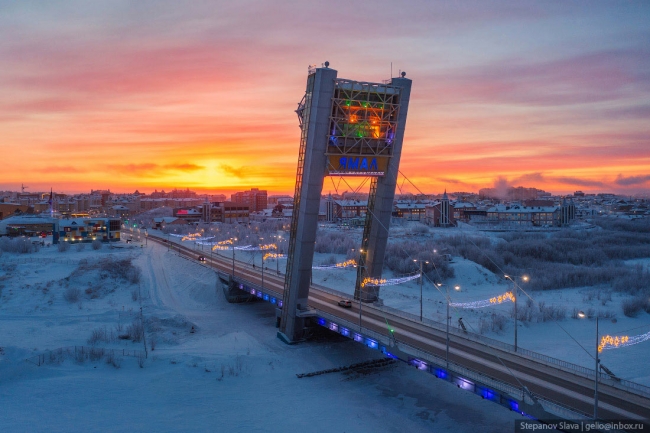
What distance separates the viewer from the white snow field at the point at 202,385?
2258 cm

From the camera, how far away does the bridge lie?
57.5 ft

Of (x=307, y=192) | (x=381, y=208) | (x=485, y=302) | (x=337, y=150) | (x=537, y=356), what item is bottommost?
(x=485, y=302)

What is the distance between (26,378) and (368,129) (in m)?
26.0

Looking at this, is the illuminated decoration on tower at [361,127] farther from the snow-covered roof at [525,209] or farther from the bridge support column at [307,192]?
the snow-covered roof at [525,209]

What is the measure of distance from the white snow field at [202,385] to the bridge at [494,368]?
300cm

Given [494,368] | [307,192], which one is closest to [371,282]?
[307,192]

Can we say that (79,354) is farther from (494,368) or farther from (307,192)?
(494,368)

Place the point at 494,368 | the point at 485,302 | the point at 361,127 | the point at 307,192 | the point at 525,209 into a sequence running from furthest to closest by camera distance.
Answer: the point at 525,209 → the point at 485,302 → the point at 361,127 → the point at 307,192 → the point at 494,368

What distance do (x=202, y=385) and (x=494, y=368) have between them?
15961 millimetres

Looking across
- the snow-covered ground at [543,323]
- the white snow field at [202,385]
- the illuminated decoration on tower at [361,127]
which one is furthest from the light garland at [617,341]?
the illuminated decoration on tower at [361,127]

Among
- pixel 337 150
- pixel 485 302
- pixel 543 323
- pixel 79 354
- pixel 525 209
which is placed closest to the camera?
pixel 79 354

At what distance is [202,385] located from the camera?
26594 mm

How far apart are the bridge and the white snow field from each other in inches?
118

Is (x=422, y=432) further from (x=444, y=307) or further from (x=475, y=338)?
(x=444, y=307)
